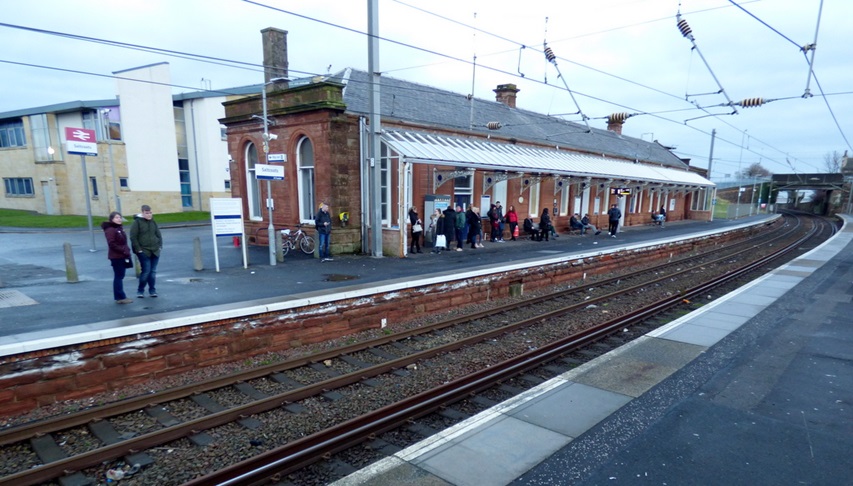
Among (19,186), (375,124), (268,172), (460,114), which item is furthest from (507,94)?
(19,186)

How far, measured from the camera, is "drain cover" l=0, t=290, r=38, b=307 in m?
8.33

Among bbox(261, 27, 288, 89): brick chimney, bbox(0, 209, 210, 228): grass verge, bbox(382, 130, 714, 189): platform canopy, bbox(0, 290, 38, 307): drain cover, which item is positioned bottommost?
bbox(0, 209, 210, 228): grass verge

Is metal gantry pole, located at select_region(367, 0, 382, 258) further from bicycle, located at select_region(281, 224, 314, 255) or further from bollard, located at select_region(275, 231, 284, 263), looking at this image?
bollard, located at select_region(275, 231, 284, 263)

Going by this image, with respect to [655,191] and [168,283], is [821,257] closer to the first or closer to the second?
[655,191]

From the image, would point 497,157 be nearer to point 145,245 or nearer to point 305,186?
point 305,186

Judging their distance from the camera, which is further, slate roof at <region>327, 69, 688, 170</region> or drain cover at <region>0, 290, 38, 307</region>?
slate roof at <region>327, 69, 688, 170</region>

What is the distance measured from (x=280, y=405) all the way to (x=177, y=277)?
7017 mm

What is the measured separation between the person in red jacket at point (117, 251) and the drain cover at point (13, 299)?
1.63 m

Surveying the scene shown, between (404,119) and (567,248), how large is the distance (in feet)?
28.8

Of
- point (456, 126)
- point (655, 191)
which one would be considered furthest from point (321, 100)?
point (655, 191)

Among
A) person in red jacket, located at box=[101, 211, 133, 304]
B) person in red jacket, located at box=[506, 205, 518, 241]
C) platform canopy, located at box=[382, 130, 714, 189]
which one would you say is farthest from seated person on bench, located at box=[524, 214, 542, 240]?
person in red jacket, located at box=[101, 211, 133, 304]

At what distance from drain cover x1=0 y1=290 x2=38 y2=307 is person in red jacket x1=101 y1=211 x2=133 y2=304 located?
163cm

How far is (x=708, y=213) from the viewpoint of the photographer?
4381cm

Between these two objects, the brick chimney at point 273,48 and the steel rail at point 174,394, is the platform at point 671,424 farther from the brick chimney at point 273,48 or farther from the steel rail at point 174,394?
the brick chimney at point 273,48
